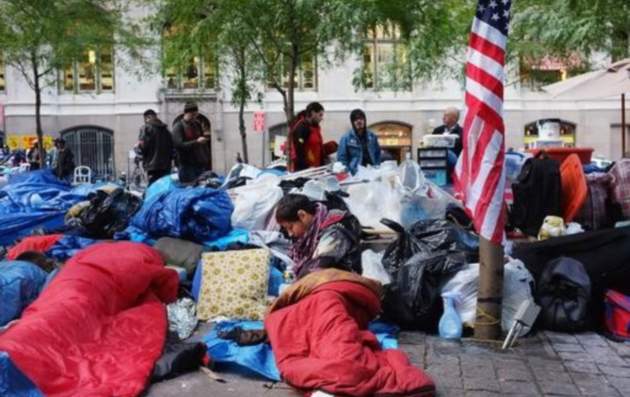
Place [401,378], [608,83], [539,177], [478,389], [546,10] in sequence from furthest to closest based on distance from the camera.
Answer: [546,10], [608,83], [539,177], [478,389], [401,378]

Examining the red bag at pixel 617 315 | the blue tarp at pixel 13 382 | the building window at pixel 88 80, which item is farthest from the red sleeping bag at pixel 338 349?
the building window at pixel 88 80

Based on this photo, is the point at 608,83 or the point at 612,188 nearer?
the point at 612,188

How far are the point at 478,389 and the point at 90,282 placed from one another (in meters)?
2.95

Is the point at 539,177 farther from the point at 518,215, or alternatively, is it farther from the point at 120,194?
the point at 120,194

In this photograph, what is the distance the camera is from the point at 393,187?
8102mm

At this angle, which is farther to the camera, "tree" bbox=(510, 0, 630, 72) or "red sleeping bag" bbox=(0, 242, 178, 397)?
"tree" bbox=(510, 0, 630, 72)

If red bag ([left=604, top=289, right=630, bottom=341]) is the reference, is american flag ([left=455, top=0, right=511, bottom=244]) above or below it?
above

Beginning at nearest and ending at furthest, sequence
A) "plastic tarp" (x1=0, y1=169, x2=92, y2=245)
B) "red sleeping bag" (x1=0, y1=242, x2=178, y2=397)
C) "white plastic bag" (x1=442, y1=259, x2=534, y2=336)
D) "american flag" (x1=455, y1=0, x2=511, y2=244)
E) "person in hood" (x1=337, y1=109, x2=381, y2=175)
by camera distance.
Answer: "red sleeping bag" (x1=0, y1=242, x2=178, y2=397)
"american flag" (x1=455, y1=0, x2=511, y2=244)
"white plastic bag" (x1=442, y1=259, x2=534, y2=336)
"plastic tarp" (x1=0, y1=169, x2=92, y2=245)
"person in hood" (x1=337, y1=109, x2=381, y2=175)

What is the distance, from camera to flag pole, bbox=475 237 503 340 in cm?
548

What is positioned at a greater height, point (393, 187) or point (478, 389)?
point (393, 187)

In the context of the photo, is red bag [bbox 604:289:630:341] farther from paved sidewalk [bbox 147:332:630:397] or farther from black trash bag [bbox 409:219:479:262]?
black trash bag [bbox 409:219:479:262]

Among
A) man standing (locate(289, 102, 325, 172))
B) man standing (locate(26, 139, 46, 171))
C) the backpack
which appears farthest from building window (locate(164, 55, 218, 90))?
the backpack

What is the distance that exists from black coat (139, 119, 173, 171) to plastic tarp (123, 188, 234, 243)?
2.51 metres

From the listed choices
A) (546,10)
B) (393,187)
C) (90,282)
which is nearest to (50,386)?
(90,282)
